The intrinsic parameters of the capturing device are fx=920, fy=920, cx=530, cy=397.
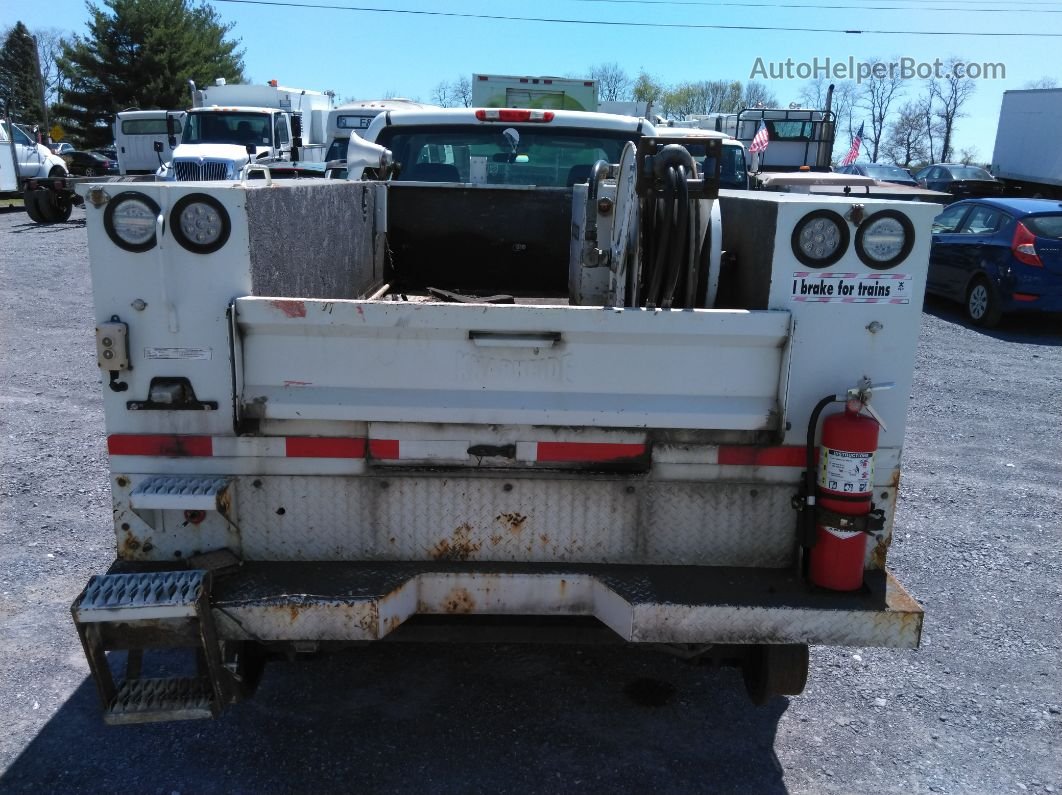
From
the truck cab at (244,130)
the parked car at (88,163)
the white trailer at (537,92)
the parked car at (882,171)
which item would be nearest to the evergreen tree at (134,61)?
the parked car at (88,163)

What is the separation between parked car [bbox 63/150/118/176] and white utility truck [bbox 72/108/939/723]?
34.8 m

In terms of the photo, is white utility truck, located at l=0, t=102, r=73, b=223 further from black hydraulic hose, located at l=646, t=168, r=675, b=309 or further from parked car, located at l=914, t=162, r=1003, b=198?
parked car, located at l=914, t=162, r=1003, b=198

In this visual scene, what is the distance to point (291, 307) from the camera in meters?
2.68

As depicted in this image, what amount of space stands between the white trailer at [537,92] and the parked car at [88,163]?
2684 cm

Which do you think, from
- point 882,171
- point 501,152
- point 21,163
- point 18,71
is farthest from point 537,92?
point 18,71

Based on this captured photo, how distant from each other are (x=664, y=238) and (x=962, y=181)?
103 ft

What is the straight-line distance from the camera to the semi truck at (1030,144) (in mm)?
28609

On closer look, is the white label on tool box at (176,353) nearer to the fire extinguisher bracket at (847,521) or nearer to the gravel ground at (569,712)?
the gravel ground at (569,712)

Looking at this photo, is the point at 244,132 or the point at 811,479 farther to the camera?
the point at 244,132

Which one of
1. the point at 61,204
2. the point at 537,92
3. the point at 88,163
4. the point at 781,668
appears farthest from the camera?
the point at 88,163

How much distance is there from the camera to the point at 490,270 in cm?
553

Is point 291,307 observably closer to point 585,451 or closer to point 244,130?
point 585,451

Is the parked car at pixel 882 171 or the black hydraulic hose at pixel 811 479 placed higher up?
the parked car at pixel 882 171

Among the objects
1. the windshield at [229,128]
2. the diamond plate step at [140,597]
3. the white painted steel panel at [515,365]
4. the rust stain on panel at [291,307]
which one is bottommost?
the diamond plate step at [140,597]
